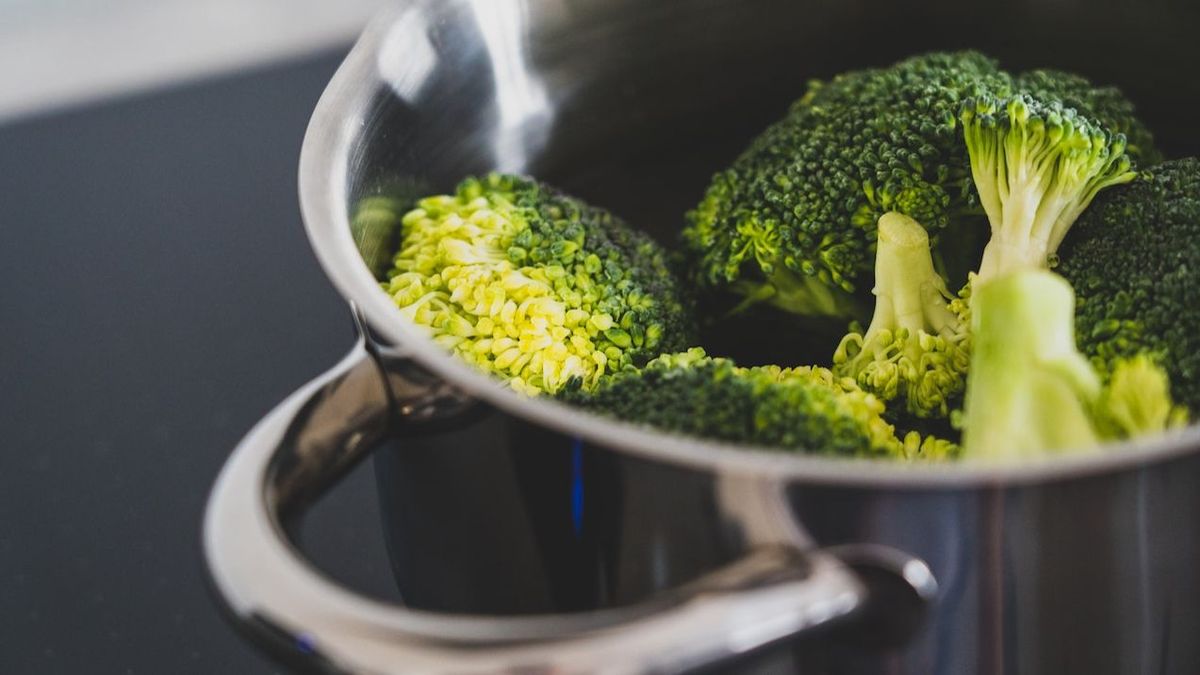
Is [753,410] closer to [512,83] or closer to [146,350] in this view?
[512,83]

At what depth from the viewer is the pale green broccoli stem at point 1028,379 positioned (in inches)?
23.5

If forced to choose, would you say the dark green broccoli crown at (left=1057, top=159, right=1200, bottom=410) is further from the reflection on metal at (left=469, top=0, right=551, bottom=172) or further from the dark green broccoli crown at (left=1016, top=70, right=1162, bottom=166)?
the reflection on metal at (left=469, top=0, right=551, bottom=172)

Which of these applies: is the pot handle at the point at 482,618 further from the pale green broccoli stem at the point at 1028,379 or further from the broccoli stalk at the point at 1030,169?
the broccoli stalk at the point at 1030,169

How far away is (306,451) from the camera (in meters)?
0.58

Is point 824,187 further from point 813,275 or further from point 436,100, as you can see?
point 436,100

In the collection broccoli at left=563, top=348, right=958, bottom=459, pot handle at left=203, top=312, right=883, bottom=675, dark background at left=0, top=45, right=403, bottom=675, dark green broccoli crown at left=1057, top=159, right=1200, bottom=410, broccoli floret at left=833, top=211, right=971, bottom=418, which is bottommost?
dark background at left=0, top=45, right=403, bottom=675

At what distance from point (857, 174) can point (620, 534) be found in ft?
1.12

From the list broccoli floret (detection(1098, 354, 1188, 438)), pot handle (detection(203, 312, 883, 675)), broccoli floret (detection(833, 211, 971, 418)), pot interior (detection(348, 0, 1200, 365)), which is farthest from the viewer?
pot interior (detection(348, 0, 1200, 365))

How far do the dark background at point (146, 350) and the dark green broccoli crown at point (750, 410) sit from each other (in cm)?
33

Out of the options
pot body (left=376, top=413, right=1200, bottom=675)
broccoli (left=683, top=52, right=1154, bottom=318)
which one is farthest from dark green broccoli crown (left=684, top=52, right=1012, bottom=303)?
pot body (left=376, top=413, right=1200, bottom=675)

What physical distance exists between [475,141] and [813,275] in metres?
0.28

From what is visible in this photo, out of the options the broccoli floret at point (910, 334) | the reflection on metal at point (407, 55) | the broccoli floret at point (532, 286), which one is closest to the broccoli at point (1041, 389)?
the broccoli floret at point (910, 334)

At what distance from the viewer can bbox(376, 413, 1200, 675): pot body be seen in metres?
0.51

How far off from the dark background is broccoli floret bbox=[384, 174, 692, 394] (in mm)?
242
